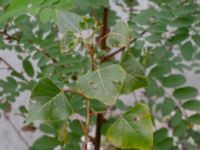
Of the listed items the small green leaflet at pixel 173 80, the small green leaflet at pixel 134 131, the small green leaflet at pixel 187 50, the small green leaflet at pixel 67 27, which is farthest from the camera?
the small green leaflet at pixel 173 80

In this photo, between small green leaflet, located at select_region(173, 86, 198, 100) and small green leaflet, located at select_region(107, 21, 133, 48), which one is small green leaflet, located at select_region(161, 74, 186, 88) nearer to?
small green leaflet, located at select_region(173, 86, 198, 100)

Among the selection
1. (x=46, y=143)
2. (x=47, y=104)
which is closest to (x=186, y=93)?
(x=46, y=143)

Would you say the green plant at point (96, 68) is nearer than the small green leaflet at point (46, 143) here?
Yes

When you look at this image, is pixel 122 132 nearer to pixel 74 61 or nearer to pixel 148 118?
pixel 148 118

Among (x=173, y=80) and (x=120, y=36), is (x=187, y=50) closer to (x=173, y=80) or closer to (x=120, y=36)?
(x=173, y=80)

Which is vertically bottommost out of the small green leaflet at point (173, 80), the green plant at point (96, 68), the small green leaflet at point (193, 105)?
the small green leaflet at point (193, 105)

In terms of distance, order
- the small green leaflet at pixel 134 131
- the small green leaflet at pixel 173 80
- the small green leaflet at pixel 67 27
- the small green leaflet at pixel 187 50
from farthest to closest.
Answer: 1. the small green leaflet at pixel 173 80
2. the small green leaflet at pixel 187 50
3. the small green leaflet at pixel 67 27
4. the small green leaflet at pixel 134 131

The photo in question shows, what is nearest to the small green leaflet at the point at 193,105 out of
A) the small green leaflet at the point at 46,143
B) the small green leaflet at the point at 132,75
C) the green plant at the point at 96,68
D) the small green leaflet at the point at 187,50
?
the green plant at the point at 96,68

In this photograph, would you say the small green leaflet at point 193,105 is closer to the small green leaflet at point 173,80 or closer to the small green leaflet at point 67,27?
the small green leaflet at point 173,80

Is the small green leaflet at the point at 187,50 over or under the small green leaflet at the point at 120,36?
under
